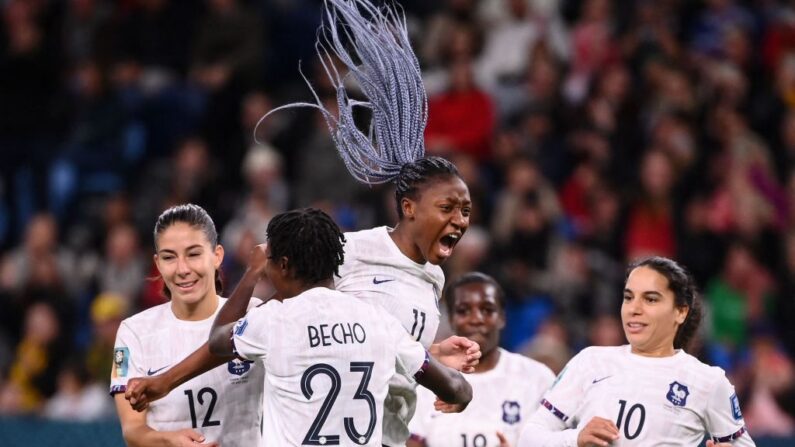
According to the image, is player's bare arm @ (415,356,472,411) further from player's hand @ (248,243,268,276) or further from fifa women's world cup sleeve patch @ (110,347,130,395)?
fifa women's world cup sleeve patch @ (110,347,130,395)

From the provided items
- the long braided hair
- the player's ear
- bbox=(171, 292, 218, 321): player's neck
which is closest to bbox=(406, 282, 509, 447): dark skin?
the long braided hair

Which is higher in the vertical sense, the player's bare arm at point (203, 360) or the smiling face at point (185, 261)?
the smiling face at point (185, 261)

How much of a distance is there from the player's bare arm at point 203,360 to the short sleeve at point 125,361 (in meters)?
0.33

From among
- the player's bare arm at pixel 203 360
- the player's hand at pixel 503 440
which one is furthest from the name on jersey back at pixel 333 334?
the player's hand at pixel 503 440

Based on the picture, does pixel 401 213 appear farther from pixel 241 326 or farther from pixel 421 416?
Answer: pixel 421 416

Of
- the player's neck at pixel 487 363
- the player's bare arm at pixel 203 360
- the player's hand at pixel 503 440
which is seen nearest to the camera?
the player's bare arm at pixel 203 360

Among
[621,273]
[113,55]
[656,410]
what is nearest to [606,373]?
[656,410]

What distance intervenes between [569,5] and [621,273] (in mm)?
3266

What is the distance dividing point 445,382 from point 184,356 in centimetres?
121

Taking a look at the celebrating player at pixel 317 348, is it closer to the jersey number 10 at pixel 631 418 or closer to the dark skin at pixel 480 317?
the jersey number 10 at pixel 631 418

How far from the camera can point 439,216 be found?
5.64 m

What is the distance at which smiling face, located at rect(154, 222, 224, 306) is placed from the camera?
5.93m

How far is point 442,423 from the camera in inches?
275

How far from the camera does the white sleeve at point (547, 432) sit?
577 cm
